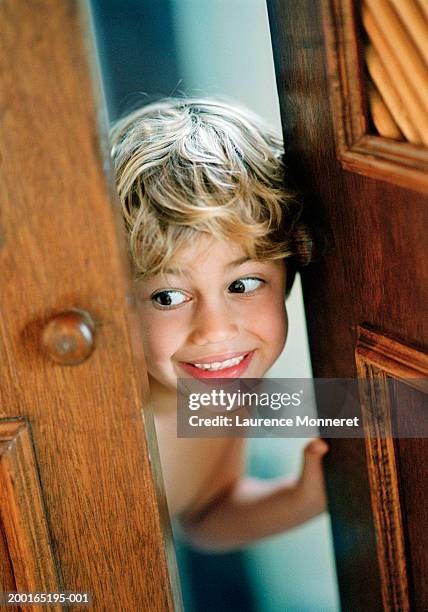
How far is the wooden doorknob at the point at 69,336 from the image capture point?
69cm

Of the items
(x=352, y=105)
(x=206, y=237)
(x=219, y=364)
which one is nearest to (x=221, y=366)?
(x=219, y=364)

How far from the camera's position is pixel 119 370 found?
2.40ft

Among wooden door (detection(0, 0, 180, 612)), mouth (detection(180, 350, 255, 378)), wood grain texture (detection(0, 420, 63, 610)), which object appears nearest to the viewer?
wooden door (detection(0, 0, 180, 612))

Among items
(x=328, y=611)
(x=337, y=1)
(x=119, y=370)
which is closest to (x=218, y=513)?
(x=328, y=611)

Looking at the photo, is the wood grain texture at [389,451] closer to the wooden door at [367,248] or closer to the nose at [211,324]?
the wooden door at [367,248]

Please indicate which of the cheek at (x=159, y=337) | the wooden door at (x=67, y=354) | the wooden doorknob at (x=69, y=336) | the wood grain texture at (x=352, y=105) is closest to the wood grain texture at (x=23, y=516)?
the wooden door at (x=67, y=354)

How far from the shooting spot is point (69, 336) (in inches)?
27.3

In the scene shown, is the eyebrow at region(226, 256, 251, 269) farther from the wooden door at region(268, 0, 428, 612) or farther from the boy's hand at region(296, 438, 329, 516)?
the boy's hand at region(296, 438, 329, 516)

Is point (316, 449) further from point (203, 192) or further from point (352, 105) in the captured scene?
point (352, 105)

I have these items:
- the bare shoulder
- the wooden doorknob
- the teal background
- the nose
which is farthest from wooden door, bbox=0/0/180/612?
the teal background

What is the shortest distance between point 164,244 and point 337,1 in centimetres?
37

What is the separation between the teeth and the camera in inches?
42.6

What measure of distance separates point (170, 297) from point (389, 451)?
35 cm

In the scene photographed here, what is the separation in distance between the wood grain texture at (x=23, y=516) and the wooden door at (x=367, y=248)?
403 mm
